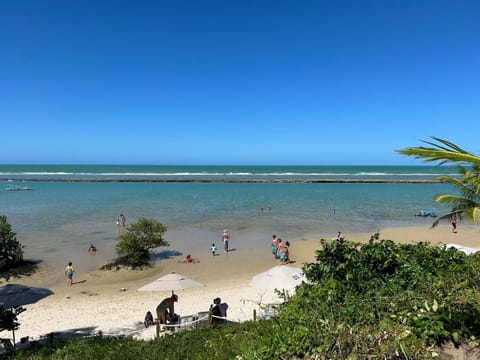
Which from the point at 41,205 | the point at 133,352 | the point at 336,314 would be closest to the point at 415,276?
the point at 336,314

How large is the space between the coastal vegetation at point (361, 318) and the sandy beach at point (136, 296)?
3287 mm

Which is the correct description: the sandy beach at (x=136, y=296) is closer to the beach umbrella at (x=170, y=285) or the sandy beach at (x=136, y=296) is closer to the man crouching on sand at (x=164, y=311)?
the man crouching on sand at (x=164, y=311)

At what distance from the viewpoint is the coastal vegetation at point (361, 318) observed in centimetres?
339

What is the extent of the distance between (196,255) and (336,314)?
52.5 ft

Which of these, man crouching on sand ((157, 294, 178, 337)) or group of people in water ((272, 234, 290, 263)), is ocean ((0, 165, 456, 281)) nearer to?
group of people in water ((272, 234, 290, 263))

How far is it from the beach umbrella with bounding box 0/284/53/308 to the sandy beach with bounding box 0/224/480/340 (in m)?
1.79

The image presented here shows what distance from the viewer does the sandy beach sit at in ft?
34.4

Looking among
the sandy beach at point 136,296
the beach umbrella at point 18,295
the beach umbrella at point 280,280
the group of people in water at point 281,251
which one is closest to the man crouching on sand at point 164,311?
the sandy beach at point 136,296

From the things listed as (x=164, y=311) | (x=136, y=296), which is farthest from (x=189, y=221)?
(x=164, y=311)

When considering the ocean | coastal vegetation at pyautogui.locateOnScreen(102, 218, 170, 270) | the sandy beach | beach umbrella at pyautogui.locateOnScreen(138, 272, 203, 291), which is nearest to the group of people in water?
the sandy beach

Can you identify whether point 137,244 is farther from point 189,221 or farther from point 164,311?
point 189,221

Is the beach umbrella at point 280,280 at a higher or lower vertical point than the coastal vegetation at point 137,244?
higher

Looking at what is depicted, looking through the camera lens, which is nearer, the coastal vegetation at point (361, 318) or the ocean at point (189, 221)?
the coastal vegetation at point (361, 318)

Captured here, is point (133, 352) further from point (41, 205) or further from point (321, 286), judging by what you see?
point (41, 205)
